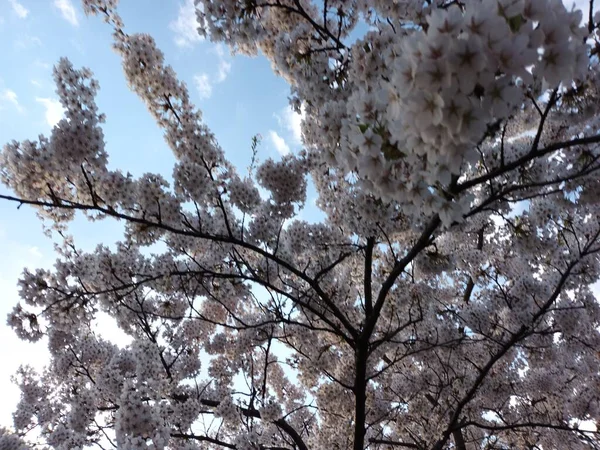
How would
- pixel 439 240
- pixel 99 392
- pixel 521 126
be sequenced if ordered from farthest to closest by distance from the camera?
pixel 439 240
pixel 521 126
pixel 99 392

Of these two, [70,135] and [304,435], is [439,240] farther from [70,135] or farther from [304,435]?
[70,135]

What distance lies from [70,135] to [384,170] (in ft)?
11.2

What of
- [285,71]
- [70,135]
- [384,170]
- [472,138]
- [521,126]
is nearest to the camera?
[472,138]

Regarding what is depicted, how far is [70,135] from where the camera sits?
378 centimetres

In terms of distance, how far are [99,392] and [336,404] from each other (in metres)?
3.98

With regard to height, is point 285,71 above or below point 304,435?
above

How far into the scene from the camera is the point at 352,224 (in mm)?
4898

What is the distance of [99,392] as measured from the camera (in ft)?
18.6

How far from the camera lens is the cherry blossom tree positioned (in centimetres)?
140

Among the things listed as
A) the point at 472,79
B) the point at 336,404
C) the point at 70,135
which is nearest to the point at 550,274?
the point at 336,404

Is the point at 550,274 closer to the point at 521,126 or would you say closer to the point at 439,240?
the point at 439,240

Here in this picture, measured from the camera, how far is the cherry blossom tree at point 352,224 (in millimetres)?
1400

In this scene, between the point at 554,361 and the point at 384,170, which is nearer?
the point at 384,170

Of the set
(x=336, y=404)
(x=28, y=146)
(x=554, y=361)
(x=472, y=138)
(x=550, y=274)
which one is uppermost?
(x=550, y=274)
